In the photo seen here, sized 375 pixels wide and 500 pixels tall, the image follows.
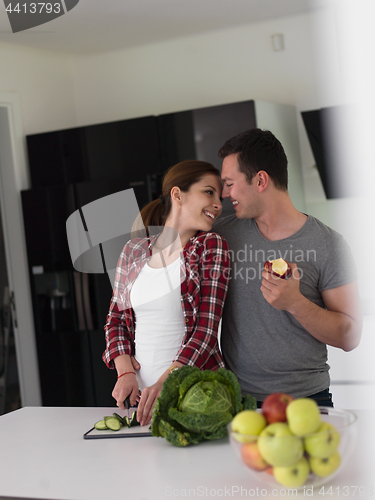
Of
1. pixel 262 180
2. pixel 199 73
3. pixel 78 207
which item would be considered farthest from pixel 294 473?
pixel 199 73

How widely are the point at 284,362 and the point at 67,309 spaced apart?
2.31 metres

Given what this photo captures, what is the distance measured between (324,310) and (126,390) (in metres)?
0.62

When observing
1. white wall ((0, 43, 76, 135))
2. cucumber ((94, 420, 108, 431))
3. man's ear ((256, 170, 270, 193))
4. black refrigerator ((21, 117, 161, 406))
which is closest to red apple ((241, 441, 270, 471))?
cucumber ((94, 420, 108, 431))

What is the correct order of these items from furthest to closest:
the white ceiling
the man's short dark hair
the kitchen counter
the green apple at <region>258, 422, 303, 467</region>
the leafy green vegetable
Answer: the white ceiling, the man's short dark hair, the leafy green vegetable, the kitchen counter, the green apple at <region>258, 422, 303, 467</region>

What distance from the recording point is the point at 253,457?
91 cm

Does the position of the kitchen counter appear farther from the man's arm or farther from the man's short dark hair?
the man's short dark hair

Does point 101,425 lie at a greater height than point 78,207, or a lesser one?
lesser

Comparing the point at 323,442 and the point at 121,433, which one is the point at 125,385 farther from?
the point at 323,442

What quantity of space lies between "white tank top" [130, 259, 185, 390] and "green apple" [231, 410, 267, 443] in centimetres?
72

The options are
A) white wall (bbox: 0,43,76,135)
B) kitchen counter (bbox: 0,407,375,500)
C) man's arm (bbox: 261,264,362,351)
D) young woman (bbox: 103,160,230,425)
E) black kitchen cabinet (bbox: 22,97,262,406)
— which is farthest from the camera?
white wall (bbox: 0,43,76,135)

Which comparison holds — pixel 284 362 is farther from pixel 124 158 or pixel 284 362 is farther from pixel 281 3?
pixel 281 3

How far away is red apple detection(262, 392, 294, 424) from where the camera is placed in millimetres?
908

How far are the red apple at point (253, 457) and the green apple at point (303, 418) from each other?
0.07 metres

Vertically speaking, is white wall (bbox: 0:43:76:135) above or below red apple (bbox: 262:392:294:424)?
above
